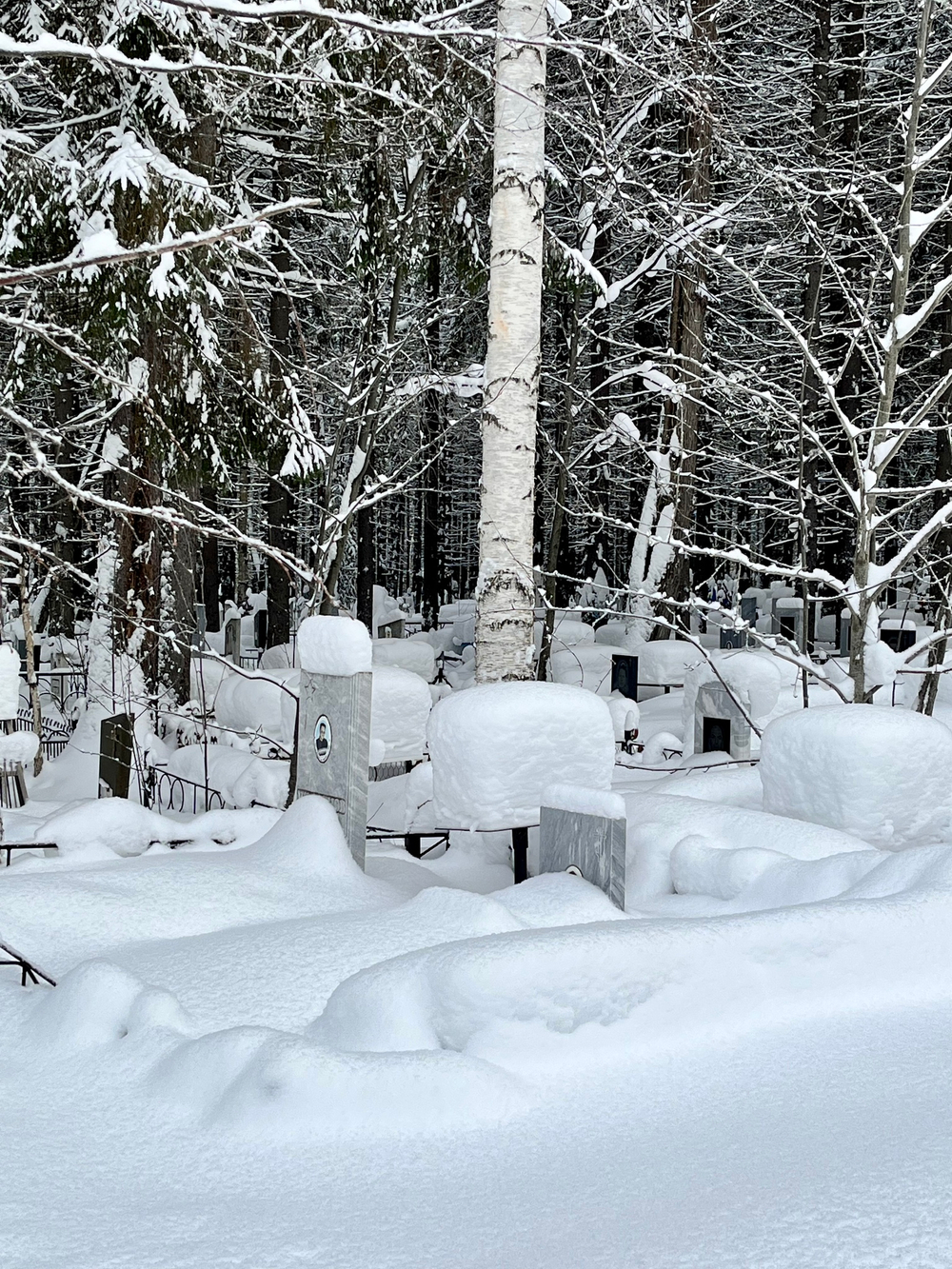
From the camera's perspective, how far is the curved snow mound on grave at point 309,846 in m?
4.91

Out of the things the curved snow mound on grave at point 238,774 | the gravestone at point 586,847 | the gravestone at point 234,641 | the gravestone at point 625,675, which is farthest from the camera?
the gravestone at point 234,641

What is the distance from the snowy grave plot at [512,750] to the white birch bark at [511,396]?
2.96 feet

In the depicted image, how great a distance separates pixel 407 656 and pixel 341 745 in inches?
352

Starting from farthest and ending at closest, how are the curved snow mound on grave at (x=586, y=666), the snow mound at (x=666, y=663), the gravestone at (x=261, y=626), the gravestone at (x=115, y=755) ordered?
the gravestone at (x=261, y=626) → the curved snow mound on grave at (x=586, y=666) → the snow mound at (x=666, y=663) → the gravestone at (x=115, y=755)

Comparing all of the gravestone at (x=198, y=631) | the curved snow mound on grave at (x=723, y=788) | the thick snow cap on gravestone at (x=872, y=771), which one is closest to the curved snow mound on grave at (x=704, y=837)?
the thick snow cap on gravestone at (x=872, y=771)

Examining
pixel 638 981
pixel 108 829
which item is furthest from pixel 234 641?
pixel 638 981

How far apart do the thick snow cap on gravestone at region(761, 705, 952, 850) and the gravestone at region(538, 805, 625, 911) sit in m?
1.40

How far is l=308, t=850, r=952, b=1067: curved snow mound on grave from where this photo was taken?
10.6 feet

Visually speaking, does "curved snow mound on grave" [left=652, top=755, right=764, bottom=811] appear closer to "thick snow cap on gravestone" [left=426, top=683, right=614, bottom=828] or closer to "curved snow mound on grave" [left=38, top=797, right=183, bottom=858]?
"thick snow cap on gravestone" [left=426, top=683, right=614, bottom=828]

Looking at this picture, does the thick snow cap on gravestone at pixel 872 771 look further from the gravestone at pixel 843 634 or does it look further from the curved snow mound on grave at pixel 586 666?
the gravestone at pixel 843 634

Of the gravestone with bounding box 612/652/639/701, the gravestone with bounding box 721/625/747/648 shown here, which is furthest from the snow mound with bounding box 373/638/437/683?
the gravestone with bounding box 721/625/747/648

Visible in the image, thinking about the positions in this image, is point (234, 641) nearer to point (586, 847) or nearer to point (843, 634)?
point (843, 634)

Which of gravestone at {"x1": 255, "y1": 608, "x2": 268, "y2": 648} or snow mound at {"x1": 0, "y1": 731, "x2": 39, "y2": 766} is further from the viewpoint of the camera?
gravestone at {"x1": 255, "y1": 608, "x2": 268, "y2": 648}

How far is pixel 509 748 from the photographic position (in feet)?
17.6
